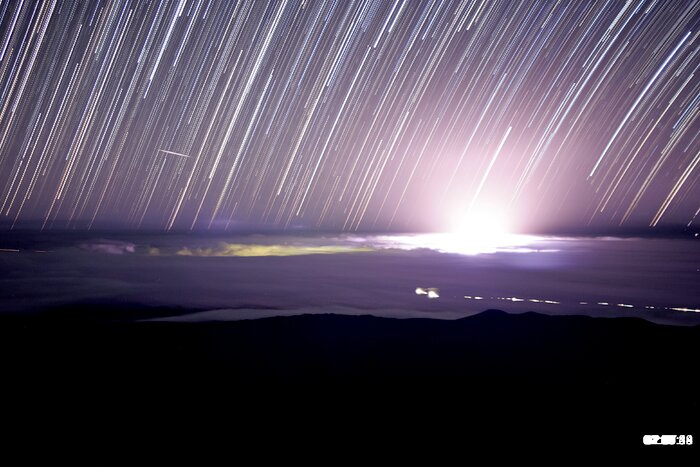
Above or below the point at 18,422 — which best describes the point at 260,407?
above

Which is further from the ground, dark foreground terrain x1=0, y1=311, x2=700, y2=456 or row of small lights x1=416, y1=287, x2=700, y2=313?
row of small lights x1=416, y1=287, x2=700, y2=313

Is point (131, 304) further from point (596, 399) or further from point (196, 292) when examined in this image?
point (596, 399)

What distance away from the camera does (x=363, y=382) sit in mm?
4688

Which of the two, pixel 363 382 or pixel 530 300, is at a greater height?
pixel 530 300

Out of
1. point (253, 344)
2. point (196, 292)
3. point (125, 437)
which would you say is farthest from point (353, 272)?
point (125, 437)

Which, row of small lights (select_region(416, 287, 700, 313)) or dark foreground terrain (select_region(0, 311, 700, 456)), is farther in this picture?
row of small lights (select_region(416, 287, 700, 313))

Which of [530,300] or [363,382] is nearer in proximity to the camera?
[363,382]

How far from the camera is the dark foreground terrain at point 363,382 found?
372 cm

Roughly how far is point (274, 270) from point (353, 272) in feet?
10.9

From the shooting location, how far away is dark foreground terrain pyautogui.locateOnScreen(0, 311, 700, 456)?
372 centimetres

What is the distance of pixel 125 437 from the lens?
3.52 metres

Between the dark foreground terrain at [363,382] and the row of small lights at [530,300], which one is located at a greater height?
the row of small lights at [530,300]

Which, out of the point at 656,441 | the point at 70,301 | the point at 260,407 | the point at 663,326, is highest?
the point at 663,326

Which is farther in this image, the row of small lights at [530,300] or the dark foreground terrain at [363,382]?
the row of small lights at [530,300]
